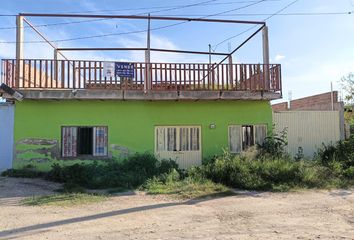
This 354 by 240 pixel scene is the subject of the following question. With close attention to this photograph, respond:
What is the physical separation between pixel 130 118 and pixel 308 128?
7.70 meters

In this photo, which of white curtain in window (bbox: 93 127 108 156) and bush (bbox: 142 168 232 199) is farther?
white curtain in window (bbox: 93 127 108 156)

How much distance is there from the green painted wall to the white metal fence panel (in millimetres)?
950

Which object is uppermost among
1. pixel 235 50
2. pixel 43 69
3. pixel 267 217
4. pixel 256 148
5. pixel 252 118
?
pixel 235 50

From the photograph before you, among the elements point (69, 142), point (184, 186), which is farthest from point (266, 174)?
point (69, 142)

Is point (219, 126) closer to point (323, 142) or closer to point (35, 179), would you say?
point (323, 142)

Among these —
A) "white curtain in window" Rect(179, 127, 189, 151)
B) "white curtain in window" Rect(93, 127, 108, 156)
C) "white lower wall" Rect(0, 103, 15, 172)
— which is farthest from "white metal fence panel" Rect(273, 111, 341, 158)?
"white lower wall" Rect(0, 103, 15, 172)

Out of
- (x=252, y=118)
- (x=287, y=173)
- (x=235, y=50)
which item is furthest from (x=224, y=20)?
(x=287, y=173)

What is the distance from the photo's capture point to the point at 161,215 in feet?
30.2

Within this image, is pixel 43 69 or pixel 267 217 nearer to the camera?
pixel 267 217

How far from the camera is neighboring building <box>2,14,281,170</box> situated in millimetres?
15023

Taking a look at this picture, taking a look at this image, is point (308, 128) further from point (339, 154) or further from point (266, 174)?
point (266, 174)

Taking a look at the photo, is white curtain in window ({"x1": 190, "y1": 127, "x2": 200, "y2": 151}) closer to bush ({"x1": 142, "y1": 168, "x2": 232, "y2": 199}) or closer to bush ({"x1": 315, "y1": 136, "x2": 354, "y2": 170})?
bush ({"x1": 142, "y1": 168, "x2": 232, "y2": 199})

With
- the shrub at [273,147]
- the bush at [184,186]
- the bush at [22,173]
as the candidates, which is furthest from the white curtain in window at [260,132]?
the bush at [22,173]

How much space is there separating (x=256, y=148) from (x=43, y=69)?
28.1 ft
